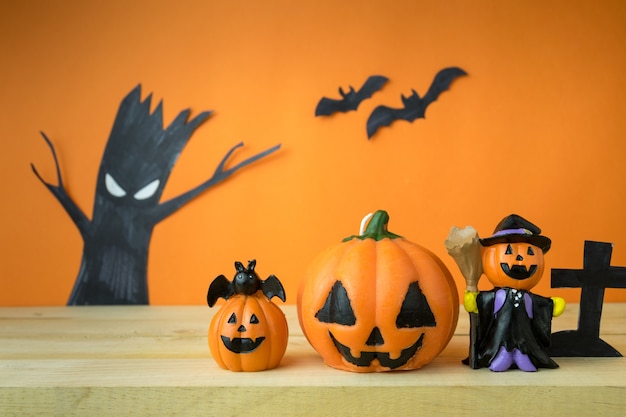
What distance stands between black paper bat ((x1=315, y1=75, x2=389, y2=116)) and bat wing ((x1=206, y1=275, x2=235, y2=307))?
4.39 feet

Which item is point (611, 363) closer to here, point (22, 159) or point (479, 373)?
point (479, 373)

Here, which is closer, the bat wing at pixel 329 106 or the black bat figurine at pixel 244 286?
the black bat figurine at pixel 244 286

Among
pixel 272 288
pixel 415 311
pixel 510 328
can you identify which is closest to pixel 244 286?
pixel 272 288

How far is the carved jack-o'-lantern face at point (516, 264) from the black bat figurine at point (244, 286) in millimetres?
387

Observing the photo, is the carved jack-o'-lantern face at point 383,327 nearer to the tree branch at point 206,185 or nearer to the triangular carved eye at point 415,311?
the triangular carved eye at point 415,311

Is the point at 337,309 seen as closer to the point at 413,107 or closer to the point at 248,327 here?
the point at 248,327

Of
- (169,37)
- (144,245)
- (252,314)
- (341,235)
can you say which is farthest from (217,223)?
(252,314)

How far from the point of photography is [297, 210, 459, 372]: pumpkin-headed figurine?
1.08 m

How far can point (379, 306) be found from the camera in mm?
1082

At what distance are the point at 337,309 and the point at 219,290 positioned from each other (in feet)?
0.77

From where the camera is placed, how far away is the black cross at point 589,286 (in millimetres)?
1224

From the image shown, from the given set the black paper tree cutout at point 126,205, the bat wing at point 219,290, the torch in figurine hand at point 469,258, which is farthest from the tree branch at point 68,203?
the torch in figurine hand at point 469,258

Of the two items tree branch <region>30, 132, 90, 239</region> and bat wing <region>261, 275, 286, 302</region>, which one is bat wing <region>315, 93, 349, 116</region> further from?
bat wing <region>261, 275, 286, 302</region>

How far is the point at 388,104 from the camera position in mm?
2432
